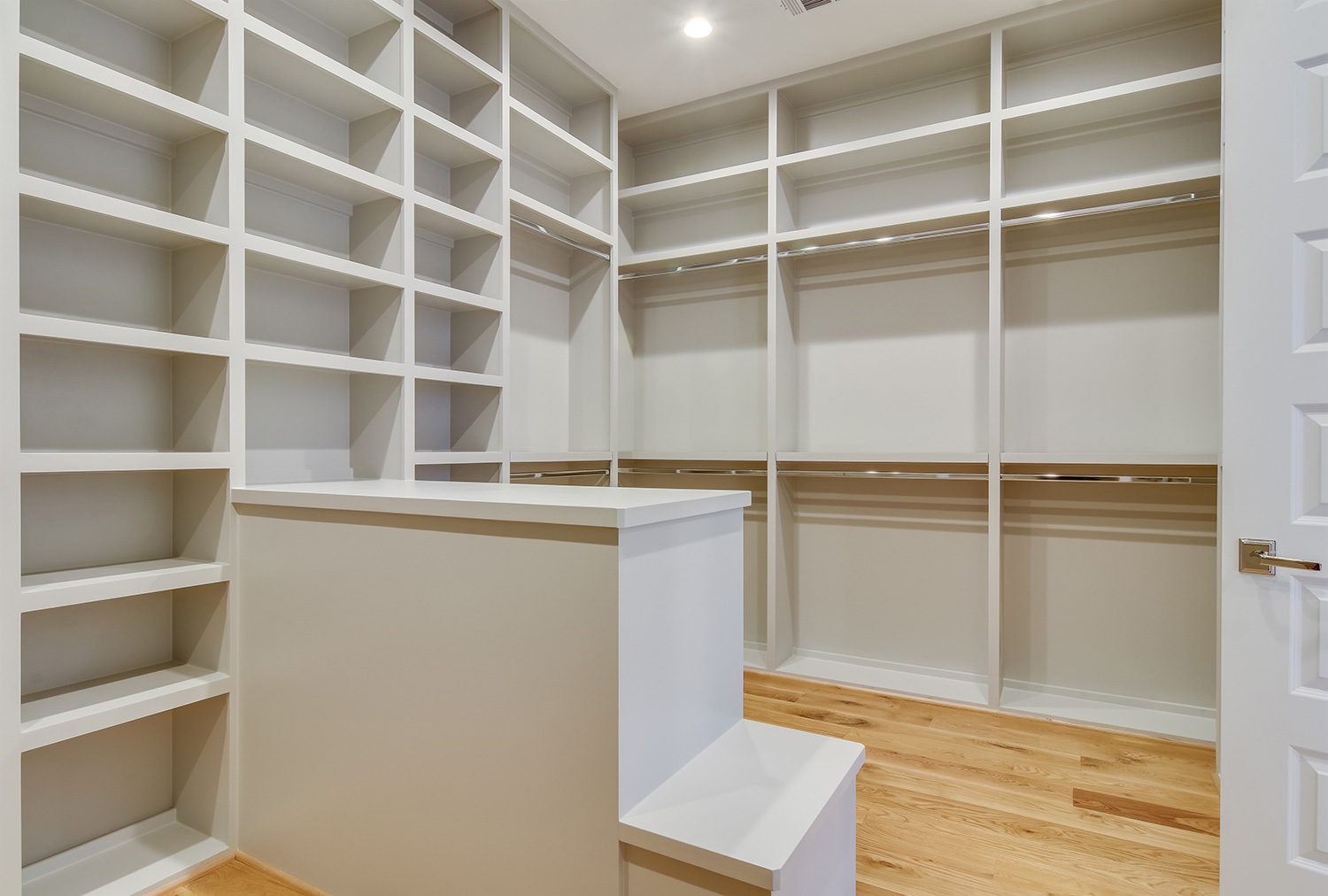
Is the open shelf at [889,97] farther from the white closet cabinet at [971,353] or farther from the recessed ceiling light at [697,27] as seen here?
the recessed ceiling light at [697,27]

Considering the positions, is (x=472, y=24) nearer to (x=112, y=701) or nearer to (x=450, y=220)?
(x=450, y=220)

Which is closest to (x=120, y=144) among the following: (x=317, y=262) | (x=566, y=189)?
(x=317, y=262)

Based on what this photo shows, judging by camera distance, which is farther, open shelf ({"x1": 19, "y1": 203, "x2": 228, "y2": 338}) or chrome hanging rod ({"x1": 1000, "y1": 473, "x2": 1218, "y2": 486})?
chrome hanging rod ({"x1": 1000, "y1": 473, "x2": 1218, "y2": 486})

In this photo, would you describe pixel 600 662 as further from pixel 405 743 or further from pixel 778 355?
pixel 778 355

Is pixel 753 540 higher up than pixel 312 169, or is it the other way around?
pixel 312 169

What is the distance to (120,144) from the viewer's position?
1690mm

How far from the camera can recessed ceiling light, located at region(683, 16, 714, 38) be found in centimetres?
260

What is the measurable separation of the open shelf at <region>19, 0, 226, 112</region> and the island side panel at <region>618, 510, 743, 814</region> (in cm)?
156

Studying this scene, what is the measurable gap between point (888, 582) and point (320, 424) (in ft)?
7.82

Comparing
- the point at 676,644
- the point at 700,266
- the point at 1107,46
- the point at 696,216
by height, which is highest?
the point at 1107,46

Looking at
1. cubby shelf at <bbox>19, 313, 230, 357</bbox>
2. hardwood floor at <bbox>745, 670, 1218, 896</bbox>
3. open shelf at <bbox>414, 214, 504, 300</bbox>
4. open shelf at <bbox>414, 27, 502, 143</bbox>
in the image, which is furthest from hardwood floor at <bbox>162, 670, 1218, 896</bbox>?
open shelf at <bbox>414, 27, 502, 143</bbox>

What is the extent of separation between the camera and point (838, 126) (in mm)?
3188

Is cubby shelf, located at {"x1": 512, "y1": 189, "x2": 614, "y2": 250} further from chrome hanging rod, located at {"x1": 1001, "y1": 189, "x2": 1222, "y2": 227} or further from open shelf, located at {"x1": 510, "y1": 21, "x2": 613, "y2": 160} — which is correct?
chrome hanging rod, located at {"x1": 1001, "y1": 189, "x2": 1222, "y2": 227}

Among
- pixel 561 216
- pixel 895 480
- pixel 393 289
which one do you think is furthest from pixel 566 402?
pixel 895 480
